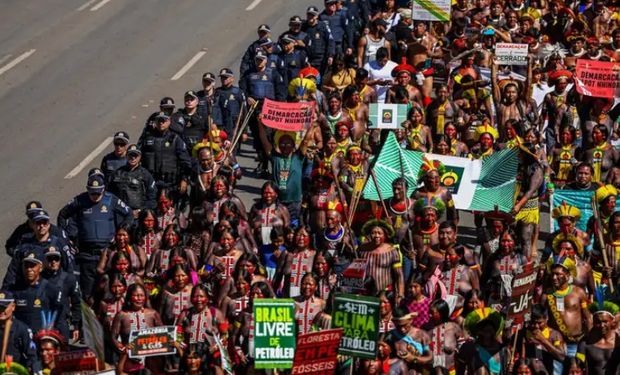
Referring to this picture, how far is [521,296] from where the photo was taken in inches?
749

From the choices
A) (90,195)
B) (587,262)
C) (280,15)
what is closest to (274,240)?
(90,195)

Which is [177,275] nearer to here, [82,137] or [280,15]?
[82,137]

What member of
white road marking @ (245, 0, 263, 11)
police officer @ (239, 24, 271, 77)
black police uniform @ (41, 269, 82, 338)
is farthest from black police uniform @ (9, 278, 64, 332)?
white road marking @ (245, 0, 263, 11)

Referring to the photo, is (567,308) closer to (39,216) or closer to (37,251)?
(37,251)

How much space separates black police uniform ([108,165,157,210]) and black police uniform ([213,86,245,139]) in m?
3.35

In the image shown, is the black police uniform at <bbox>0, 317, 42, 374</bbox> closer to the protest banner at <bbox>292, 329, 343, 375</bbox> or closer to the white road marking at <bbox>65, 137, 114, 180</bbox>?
the protest banner at <bbox>292, 329, 343, 375</bbox>

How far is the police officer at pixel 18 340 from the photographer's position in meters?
19.4

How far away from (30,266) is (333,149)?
5.48 meters

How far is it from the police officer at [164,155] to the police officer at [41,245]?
10.9 ft

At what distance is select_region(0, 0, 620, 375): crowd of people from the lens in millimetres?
19344

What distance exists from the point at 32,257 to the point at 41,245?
25.0 inches

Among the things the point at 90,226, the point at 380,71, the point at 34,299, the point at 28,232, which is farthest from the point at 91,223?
the point at 380,71

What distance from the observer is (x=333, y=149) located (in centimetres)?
2444

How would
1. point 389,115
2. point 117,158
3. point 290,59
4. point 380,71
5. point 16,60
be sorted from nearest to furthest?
point 117,158 → point 389,115 → point 380,71 → point 290,59 → point 16,60
